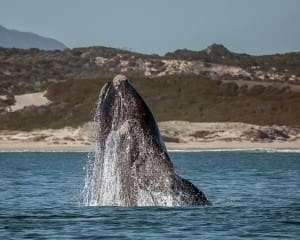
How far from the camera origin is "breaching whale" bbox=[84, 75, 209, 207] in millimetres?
17969

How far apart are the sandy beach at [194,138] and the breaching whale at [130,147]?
183 ft

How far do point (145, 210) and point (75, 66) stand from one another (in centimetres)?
11731

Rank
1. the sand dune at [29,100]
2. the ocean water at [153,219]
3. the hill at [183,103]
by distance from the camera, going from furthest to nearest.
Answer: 1. the sand dune at [29,100]
2. the hill at [183,103]
3. the ocean water at [153,219]

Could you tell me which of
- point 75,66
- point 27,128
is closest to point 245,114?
point 27,128

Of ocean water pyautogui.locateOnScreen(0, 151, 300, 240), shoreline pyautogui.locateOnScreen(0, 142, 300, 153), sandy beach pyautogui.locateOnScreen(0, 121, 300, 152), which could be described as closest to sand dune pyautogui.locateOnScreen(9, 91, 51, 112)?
sandy beach pyautogui.locateOnScreen(0, 121, 300, 152)

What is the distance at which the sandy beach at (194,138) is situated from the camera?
7550 centimetres

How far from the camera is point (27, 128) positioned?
82938 millimetres

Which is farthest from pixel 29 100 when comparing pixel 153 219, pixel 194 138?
pixel 153 219

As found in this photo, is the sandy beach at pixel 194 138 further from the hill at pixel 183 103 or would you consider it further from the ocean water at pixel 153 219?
the ocean water at pixel 153 219

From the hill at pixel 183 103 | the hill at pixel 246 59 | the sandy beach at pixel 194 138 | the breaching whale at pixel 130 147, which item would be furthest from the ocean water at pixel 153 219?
the hill at pixel 246 59

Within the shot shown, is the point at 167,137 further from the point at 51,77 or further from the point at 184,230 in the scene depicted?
the point at 184,230

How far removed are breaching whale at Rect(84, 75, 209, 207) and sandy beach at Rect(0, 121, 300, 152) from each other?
55751 millimetres

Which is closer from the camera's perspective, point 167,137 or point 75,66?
point 167,137

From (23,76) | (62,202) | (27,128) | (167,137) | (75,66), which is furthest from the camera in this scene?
(75,66)
